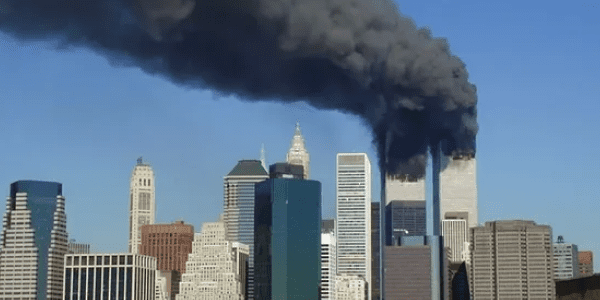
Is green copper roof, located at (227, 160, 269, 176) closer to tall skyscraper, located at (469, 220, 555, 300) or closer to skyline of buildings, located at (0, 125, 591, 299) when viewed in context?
skyline of buildings, located at (0, 125, 591, 299)

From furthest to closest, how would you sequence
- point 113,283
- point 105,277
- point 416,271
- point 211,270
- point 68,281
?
point 211,270 < point 68,281 < point 105,277 < point 113,283 < point 416,271

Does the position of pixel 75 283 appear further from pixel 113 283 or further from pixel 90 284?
pixel 113 283

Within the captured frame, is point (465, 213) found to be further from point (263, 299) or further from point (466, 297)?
point (263, 299)

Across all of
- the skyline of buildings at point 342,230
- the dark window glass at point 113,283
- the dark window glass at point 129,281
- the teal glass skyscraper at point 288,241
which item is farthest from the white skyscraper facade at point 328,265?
the dark window glass at point 113,283

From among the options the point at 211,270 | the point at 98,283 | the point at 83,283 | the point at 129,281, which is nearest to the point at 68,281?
the point at 83,283

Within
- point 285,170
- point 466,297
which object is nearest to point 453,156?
point 466,297

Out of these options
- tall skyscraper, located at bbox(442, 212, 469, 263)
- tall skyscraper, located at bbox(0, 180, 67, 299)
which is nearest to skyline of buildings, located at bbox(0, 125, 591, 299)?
tall skyscraper, located at bbox(442, 212, 469, 263)
